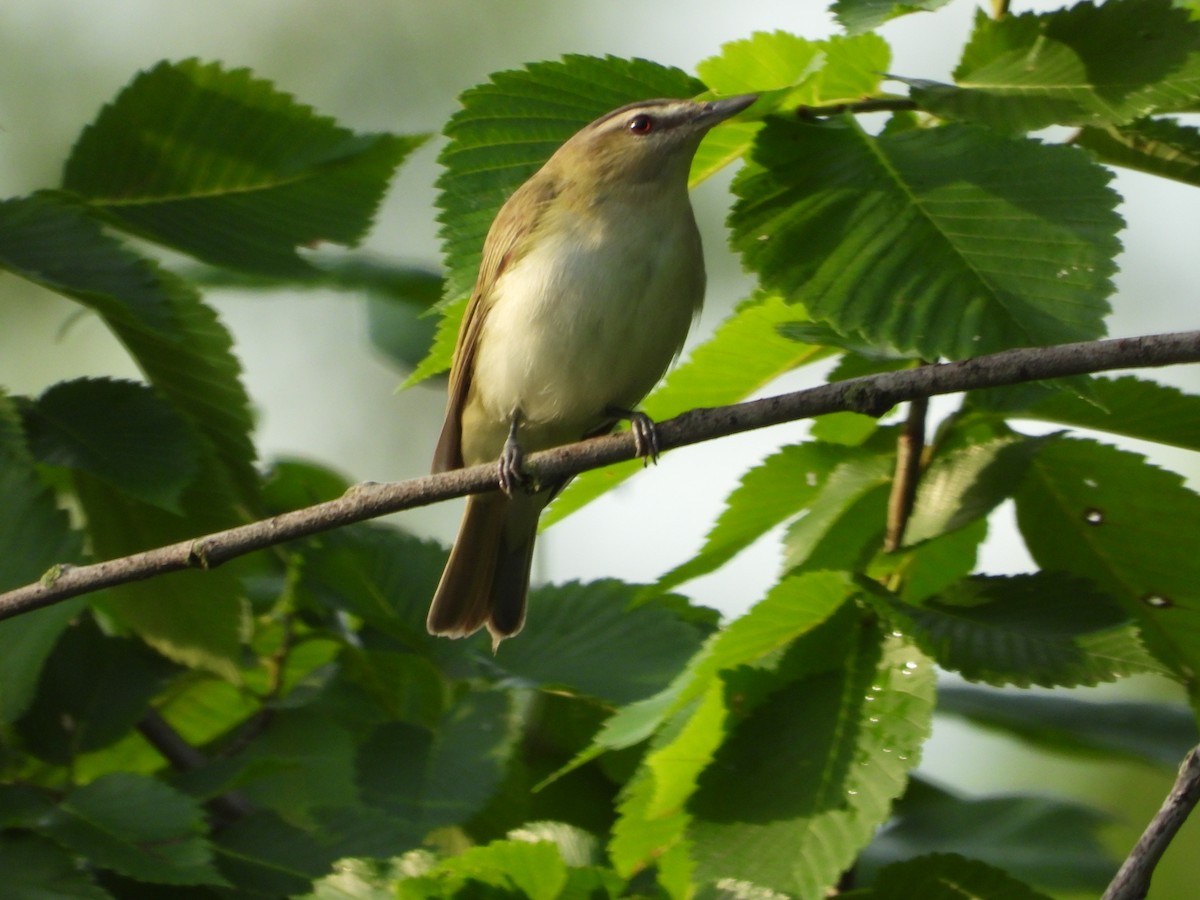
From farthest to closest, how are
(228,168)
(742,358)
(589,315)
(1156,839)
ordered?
(589,315) < (228,168) < (742,358) < (1156,839)

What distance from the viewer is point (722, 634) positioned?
1.96 metres

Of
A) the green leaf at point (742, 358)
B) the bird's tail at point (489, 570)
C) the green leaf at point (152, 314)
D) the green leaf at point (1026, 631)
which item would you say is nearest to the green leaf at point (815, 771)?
the green leaf at point (1026, 631)

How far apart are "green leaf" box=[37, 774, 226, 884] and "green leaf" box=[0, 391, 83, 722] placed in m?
0.24

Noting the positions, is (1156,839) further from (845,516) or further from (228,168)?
(228,168)

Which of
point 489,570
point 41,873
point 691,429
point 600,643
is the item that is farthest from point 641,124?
point 41,873

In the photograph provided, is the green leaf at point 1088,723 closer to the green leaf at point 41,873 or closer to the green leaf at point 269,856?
the green leaf at point 269,856

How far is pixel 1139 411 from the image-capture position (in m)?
2.13

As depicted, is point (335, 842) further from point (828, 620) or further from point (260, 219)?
point (260, 219)

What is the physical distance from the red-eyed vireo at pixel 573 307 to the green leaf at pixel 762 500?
0.96 metres

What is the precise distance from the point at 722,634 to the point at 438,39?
10.9 metres

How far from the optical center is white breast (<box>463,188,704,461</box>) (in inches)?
133

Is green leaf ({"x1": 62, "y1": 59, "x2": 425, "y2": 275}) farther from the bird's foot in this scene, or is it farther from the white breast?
the bird's foot

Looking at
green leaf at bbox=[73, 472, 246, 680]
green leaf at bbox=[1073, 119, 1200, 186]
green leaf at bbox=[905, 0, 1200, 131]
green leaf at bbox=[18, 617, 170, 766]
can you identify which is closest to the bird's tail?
green leaf at bbox=[73, 472, 246, 680]

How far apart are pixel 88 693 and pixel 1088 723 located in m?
2.09
